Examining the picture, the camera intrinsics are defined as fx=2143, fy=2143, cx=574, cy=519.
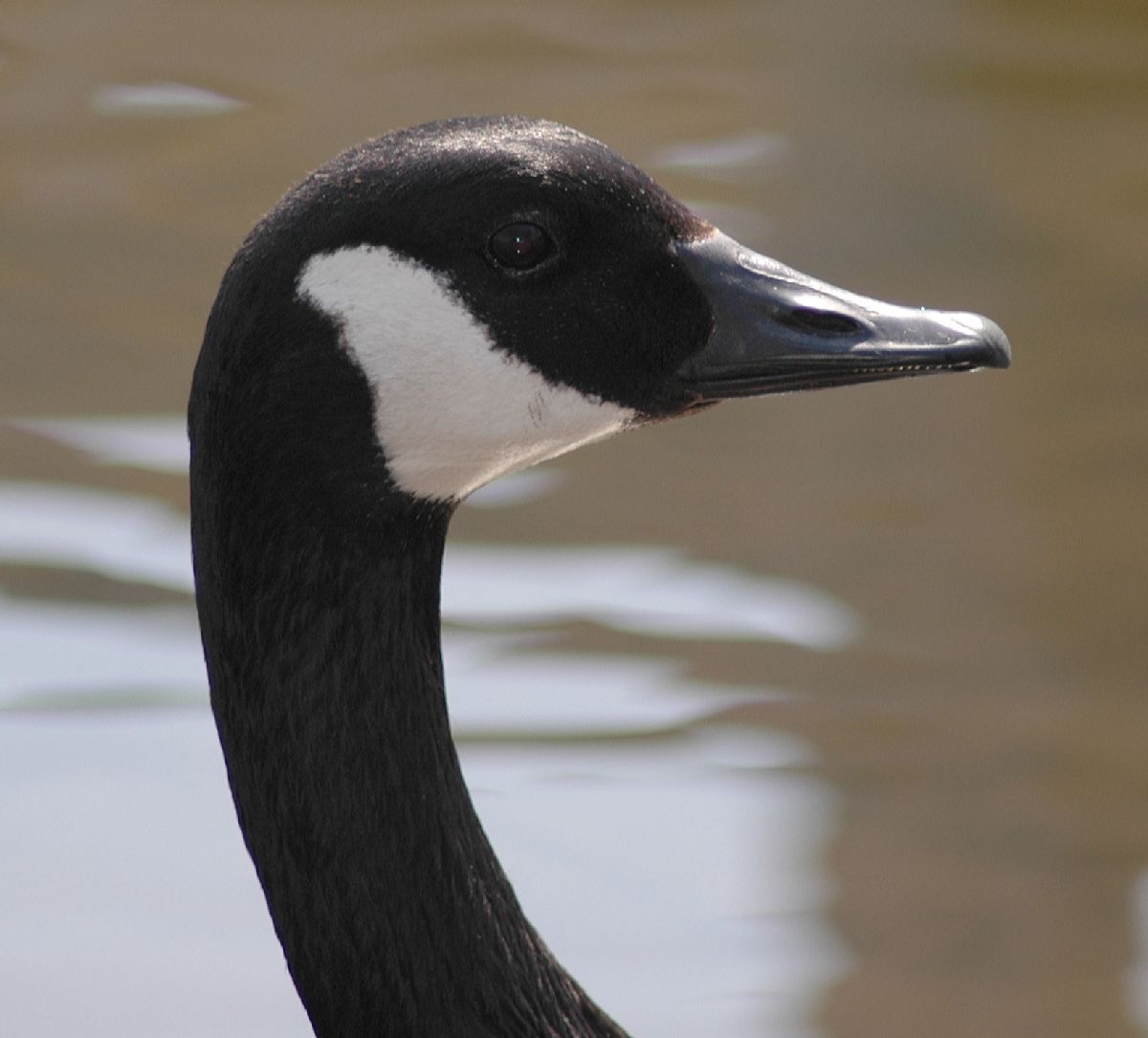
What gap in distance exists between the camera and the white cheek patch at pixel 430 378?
1995mm

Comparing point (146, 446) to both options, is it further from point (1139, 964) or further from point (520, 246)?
point (520, 246)

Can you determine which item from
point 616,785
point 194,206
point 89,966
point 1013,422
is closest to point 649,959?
point 616,785

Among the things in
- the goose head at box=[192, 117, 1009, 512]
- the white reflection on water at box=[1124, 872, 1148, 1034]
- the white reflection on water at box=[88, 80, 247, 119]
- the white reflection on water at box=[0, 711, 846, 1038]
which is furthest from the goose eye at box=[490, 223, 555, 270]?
the white reflection on water at box=[88, 80, 247, 119]

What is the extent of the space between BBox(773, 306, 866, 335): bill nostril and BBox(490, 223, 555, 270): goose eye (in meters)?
0.25

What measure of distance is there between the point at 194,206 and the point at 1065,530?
9.02ft

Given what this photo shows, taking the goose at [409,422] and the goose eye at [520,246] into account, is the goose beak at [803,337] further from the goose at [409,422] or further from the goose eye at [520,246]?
the goose eye at [520,246]

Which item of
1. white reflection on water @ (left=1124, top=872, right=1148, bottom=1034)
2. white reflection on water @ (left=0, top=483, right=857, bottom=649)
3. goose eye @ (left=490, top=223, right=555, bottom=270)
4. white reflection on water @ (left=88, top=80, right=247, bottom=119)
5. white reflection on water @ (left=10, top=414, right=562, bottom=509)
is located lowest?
white reflection on water @ (left=1124, top=872, right=1148, bottom=1034)

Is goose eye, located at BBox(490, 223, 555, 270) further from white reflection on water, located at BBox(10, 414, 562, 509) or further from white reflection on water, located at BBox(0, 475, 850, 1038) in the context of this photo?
white reflection on water, located at BBox(10, 414, 562, 509)

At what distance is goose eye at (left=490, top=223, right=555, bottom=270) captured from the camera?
2.05 meters

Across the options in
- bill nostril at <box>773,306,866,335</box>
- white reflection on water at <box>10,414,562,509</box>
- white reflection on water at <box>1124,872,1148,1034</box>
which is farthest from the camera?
white reflection on water at <box>10,414,562,509</box>

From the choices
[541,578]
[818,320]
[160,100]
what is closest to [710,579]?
[541,578]

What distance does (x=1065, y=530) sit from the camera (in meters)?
4.69

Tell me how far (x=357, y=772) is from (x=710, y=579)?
2.42 metres

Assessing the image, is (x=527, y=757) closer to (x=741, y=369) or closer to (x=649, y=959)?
(x=649, y=959)
